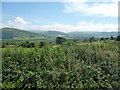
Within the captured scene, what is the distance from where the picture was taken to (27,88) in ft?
9.71

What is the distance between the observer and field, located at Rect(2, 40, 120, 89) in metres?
2.93

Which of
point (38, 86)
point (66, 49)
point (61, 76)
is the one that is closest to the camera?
point (38, 86)

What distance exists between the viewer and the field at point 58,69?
293 centimetres

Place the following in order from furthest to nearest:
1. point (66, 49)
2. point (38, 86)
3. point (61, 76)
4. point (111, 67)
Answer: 1. point (66, 49)
2. point (111, 67)
3. point (61, 76)
4. point (38, 86)

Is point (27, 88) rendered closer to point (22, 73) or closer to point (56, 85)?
point (22, 73)

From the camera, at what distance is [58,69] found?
322 cm

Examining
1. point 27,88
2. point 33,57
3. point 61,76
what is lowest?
point 27,88

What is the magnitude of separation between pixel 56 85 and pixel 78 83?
529mm

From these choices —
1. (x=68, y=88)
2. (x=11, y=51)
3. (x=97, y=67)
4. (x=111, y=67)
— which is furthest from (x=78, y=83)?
(x=11, y=51)

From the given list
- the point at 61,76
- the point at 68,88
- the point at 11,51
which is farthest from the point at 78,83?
the point at 11,51

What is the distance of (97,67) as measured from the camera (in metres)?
3.37

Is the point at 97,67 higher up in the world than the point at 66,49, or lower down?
lower down

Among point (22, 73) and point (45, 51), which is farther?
point (45, 51)

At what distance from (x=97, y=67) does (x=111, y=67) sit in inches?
14.5
